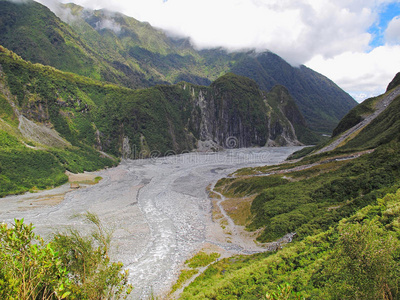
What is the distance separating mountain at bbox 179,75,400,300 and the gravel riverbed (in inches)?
173

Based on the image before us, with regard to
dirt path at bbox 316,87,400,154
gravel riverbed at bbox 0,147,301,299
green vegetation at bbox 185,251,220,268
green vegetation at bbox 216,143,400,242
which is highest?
dirt path at bbox 316,87,400,154

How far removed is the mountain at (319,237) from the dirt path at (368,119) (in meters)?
29.2

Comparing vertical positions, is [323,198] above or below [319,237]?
above

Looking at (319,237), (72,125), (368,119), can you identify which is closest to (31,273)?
(319,237)

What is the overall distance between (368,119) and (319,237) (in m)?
78.4

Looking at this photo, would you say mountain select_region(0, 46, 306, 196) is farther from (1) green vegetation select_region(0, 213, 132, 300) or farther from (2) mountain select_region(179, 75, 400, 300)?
(1) green vegetation select_region(0, 213, 132, 300)

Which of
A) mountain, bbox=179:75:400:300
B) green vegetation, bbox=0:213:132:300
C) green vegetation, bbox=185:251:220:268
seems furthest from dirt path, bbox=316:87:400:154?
green vegetation, bbox=0:213:132:300

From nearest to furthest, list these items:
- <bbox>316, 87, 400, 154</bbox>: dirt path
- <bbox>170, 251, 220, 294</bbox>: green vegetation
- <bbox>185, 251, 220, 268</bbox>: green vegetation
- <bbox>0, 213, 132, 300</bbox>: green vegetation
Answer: <bbox>0, 213, 132, 300</bbox>: green vegetation < <bbox>170, 251, 220, 294</bbox>: green vegetation < <bbox>185, 251, 220, 268</bbox>: green vegetation < <bbox>316, 87, 400, 154</bbox>: dirt path

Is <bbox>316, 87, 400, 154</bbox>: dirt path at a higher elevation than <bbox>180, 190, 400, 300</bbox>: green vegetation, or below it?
higher

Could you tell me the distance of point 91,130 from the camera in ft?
402

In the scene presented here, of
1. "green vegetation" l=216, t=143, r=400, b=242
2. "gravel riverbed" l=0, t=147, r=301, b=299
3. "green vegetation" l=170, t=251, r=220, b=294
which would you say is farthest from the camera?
"gravel riverbed" l=0, t=147, r=301, b=299

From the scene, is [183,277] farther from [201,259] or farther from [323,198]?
[323,198]

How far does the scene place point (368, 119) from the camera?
Answer: 81.3 m

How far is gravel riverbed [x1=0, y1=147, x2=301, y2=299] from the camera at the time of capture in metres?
29.0
